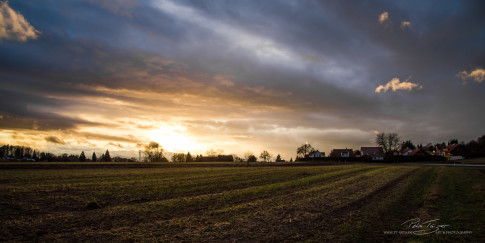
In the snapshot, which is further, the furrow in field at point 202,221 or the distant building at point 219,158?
the distant building at point 219,158

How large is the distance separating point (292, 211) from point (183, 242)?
21.3 feet

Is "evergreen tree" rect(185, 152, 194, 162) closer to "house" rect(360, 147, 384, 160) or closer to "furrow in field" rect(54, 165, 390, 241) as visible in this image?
"house" rect(360, 147, 384, 160)

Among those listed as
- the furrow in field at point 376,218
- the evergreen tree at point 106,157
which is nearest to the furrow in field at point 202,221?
the furrow in field at point 376,218

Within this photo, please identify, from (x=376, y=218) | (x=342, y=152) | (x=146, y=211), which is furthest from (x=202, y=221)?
(x=342, y=152)

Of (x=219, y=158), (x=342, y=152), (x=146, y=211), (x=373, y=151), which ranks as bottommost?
(x=146, y=211)

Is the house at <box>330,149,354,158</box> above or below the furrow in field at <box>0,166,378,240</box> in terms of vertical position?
above

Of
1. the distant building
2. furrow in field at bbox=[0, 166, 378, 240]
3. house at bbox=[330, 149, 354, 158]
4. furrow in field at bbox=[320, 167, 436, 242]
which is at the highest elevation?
house at bbox=[330, 149, 354, 158]

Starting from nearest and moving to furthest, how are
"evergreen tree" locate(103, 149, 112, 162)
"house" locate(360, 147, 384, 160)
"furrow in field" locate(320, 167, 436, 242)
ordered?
"furrow in field" locate(320, 167, 436, 242) → "house" locate(360, 147, 384, 160) → "evergreen tree" locate(103, 149, 112, 162)

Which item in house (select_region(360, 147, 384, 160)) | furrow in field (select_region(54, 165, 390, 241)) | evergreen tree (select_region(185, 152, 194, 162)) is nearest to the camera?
furrow in field (select_region(54, 165, 390, 241))

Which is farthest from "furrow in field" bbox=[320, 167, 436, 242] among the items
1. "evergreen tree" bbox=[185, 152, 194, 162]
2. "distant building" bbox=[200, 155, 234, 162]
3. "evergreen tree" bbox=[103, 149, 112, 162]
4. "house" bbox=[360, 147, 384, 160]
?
"evergreen tree" bbox=[103, 149, 112, 162]

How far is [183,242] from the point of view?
880 cm

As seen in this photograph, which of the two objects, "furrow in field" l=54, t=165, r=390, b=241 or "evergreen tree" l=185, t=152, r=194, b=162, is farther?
"evergreen tree" l=185, t=152, r=194, b=162

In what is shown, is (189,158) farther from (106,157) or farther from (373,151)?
(373,151)

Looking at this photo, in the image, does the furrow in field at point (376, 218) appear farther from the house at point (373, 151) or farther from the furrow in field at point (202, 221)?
the house at point (373, 151)
